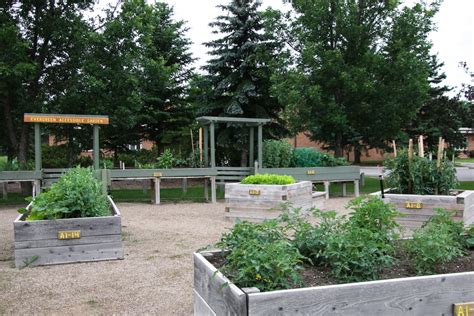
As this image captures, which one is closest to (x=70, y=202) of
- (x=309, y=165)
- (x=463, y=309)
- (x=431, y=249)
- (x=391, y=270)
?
(x=391, y=270)

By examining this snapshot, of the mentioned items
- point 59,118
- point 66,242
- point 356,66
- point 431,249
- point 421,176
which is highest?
point 356,66

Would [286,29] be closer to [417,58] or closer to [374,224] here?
[417,58]

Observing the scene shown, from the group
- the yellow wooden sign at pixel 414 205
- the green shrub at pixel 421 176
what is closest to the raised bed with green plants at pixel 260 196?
the green shrub at pixel 421 176

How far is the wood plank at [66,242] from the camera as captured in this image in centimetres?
603

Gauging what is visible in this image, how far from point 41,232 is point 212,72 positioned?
14.3m

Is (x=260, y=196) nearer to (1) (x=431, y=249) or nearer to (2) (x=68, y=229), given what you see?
(2) (x=68, y=229)

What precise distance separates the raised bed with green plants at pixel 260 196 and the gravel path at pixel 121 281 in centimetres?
105

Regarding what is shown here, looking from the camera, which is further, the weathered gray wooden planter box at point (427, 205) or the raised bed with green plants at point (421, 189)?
the raised bed with green plants at point (421, 189)

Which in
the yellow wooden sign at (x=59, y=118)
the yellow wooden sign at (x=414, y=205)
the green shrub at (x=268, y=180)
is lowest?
the yellow wooden sign at (x=414, y=205)

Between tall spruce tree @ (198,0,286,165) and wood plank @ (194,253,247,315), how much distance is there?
1486cm

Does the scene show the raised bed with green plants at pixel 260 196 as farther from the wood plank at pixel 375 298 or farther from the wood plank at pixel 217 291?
the wood plank at pixel 375 298

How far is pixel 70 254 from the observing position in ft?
20.4

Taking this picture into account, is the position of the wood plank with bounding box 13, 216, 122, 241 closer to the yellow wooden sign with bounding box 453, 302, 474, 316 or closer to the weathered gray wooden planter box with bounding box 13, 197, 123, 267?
the weathered gray wooden planter box with bounding box 13, 197, 123, 267

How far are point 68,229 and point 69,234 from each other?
2.6 inches
